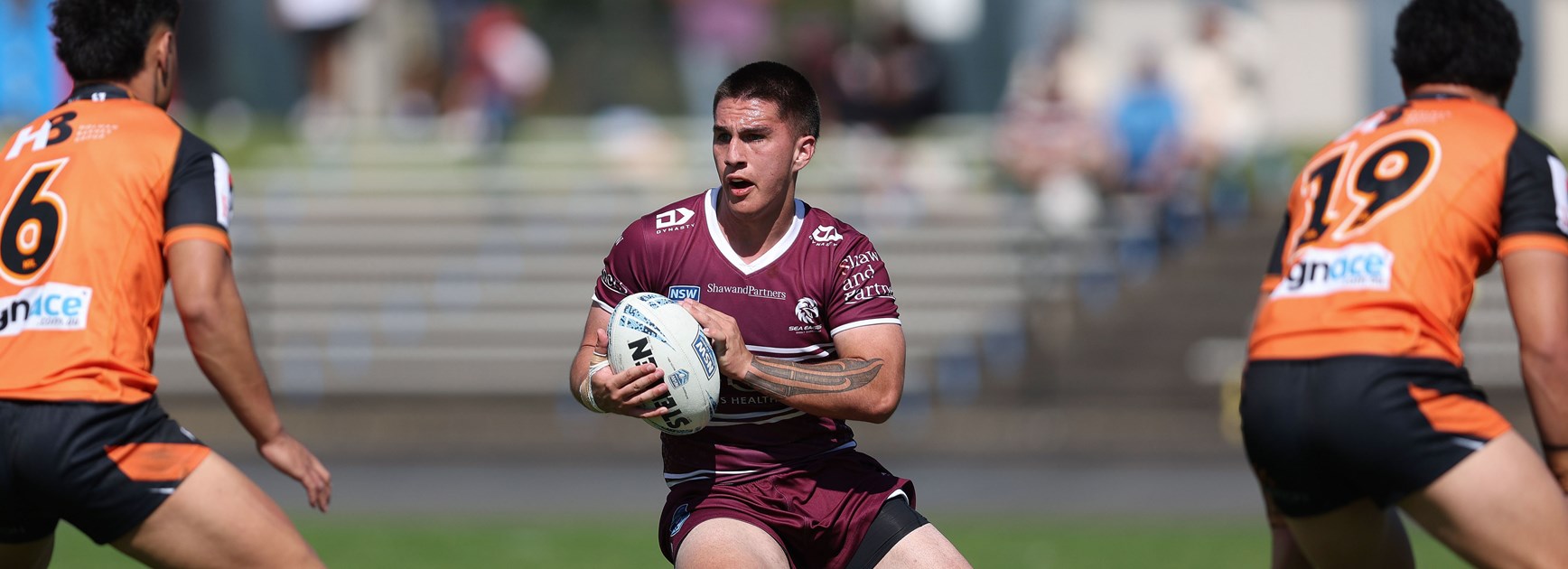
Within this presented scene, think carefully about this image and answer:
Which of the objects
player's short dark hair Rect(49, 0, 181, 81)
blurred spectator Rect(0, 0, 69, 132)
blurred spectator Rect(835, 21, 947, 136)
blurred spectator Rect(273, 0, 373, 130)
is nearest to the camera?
player's short dark hair Rect(49, 0, 181, 81)

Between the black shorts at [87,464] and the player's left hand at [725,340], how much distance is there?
1.44 m

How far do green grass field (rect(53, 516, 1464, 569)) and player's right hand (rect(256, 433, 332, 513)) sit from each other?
494cm

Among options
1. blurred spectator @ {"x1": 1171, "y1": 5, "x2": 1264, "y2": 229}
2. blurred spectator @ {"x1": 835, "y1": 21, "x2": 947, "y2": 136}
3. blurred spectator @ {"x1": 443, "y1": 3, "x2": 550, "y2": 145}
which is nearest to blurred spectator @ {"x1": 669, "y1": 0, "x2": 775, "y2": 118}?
blurred spectator @ {"x1": 835, "y1": 21, "x2": 947, "y2": 136}

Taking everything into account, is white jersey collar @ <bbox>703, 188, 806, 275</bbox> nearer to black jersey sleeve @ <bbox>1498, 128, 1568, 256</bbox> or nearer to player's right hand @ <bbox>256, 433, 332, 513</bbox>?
player's right hand @ <bbox>256, 433, 332, 513</bbox>

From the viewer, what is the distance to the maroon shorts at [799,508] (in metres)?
5.20

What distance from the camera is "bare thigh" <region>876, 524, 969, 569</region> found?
5.14 metres

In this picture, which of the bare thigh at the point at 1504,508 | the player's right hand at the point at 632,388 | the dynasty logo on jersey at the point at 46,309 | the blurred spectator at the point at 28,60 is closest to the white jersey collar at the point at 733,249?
the player's right hand at the point at 632,388

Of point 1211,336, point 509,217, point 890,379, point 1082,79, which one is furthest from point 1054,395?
point 890,379

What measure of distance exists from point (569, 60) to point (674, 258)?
52.0ft

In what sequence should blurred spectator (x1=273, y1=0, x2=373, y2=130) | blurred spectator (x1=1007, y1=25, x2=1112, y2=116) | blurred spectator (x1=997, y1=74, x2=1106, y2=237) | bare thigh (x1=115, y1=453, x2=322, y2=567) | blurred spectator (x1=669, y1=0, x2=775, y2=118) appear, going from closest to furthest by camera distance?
bare thigh (x1=115, y1=453, x2=322, y2=567) → blurred spectator (x1=997, y1=74, x2=1106, y2=237) → blurred spectator (x1=1007, y1=25, x2=1112, y2=116) → blurred spectator (x1=273, y1=0, x2=373, y2=130) → blurred spectator (x1=669, y1=0, x2=775, y2=118)

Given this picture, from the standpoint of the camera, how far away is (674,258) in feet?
17.6

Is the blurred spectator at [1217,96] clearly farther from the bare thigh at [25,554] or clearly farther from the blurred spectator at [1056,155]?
the bare thigh at [25,554]

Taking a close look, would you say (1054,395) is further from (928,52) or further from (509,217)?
(509,217)

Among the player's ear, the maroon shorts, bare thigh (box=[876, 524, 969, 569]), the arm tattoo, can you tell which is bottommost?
bare thigh (box=[876, 524, 969, 569])
